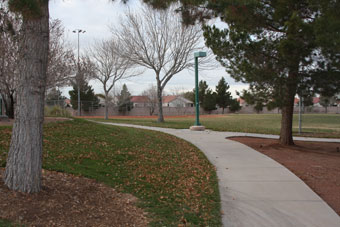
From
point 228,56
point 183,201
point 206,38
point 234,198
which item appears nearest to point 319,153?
point 228,56

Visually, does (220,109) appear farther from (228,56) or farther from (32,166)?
(32,166)

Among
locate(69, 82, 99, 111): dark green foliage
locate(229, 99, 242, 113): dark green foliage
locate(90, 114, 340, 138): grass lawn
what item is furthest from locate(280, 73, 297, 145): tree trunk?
locate(229, 99, 242, 113): dark green foliage

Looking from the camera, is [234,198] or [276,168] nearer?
[234,198]

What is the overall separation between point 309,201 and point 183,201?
6.98 ft

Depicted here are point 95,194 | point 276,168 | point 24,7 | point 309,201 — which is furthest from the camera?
point 276,168

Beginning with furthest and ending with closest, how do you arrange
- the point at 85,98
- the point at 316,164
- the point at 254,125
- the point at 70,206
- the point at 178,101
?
the point at 178,101 < the point at 85,98 < the point at 254,125 < the point at 316,164 < the point at 70,206

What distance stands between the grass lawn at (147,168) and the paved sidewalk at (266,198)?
0.88 ft

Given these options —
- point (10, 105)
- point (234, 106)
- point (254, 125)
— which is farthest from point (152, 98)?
point (10, 105)

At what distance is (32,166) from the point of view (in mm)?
4297

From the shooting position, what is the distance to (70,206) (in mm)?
4184

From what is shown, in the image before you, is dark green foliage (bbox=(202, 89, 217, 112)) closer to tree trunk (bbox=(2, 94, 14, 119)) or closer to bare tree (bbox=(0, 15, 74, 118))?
bare tree (bbox=(0, 15, 74, 118))

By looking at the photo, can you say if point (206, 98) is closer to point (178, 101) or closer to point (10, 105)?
point (178, 101)

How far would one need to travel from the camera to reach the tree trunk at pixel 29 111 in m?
4.21

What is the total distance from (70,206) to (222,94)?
60.6 meters
